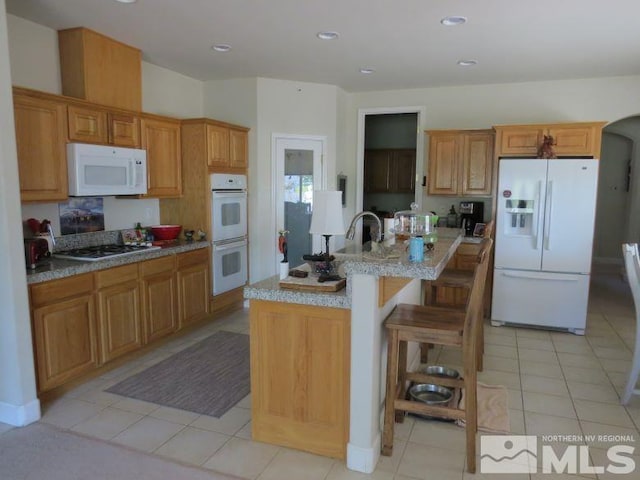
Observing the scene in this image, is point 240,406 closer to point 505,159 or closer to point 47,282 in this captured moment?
point 47,282

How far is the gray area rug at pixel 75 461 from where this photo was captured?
2385 millimetres

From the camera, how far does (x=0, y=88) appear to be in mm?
2633

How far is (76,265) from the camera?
3.30 meters

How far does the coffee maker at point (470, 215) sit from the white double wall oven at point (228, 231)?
2561 mm

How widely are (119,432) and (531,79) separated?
5262 mm

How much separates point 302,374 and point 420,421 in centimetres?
96

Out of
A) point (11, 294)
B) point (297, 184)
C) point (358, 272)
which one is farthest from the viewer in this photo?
point (297, 184)

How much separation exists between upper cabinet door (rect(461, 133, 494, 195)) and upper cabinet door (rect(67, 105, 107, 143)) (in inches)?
148

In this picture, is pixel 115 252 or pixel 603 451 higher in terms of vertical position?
pixel 115 252

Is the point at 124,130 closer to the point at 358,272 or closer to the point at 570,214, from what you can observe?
the point at 358,272

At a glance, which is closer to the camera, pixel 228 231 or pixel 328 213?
pixel 328 213

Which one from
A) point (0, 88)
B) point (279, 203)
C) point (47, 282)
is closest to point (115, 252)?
point (47, 282)

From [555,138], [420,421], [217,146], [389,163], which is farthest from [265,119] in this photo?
[420,421]

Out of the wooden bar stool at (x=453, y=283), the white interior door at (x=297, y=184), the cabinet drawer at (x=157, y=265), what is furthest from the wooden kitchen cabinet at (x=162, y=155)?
the wooden bar stool at (x=453, y=283)
